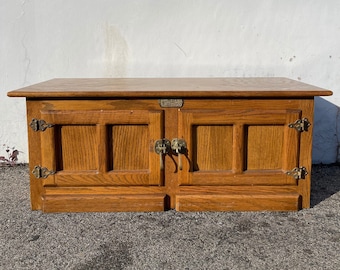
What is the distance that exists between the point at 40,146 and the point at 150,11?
149 cm

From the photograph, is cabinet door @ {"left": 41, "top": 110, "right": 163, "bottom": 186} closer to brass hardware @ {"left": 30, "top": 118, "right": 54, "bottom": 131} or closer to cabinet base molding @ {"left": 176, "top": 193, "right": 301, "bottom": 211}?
brass hardware @ {"left": 30, "top": 118, "right": 54, "bottom": 131}

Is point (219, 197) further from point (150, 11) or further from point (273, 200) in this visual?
point (150, 11)

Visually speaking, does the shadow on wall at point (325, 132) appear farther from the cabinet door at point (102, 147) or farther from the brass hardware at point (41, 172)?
the brass hardware at point (41, 172)

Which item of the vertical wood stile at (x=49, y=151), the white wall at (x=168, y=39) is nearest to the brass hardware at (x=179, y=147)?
the vertical wood stile at (x=49, y=151)

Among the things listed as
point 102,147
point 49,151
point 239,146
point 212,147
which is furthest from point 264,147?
point 49,151

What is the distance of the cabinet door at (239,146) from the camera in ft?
7.73

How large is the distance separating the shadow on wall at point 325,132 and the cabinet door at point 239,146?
113cm

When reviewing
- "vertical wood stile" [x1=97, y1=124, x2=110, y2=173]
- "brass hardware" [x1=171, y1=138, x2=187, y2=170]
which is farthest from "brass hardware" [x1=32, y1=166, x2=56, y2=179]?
"brass hardware" [x1=171, y1=138, x2=187, y2=170]

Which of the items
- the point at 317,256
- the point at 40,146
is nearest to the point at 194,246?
the point at 317,256

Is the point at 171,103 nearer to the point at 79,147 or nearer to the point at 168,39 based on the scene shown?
the point at 79,147

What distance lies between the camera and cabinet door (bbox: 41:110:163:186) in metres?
2.36

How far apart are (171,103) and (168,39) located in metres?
1.12

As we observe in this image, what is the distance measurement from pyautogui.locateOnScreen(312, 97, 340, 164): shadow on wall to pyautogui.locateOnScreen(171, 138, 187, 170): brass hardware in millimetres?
1493

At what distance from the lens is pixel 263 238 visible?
211 cm
